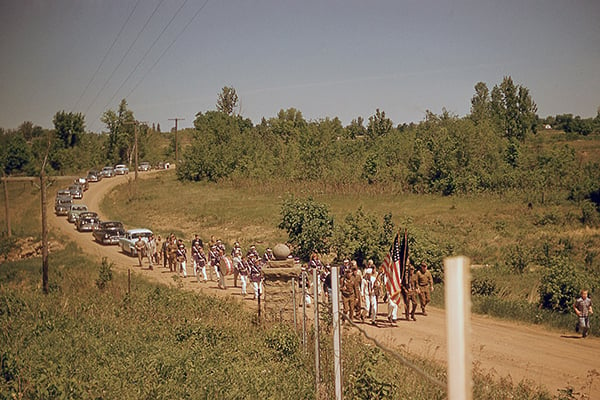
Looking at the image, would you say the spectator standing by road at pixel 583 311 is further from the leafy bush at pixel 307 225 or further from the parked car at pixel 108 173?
the parked car at pixel 108 173

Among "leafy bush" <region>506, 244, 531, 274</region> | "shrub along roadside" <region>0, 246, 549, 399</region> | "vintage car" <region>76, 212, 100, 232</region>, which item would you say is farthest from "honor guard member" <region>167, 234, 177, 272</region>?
"vintage car" <region>76, 212, 100, 232</region>

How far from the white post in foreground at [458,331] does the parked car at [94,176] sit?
77384 millimetres

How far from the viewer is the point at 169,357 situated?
9641 mm

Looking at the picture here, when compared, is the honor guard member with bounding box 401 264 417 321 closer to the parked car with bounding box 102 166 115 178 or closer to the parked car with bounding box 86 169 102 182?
the parked car with bounding box 86 169 102 182

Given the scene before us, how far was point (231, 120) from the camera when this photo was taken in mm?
78438

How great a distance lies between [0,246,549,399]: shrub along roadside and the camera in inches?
324

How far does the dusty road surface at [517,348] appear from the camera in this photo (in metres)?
12.8

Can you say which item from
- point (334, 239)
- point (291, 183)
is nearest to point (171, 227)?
point (291, 183)

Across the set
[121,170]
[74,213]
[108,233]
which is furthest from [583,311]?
[121,170]

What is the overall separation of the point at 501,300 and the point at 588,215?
65.9 feet

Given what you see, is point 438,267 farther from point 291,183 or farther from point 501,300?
point 291,183

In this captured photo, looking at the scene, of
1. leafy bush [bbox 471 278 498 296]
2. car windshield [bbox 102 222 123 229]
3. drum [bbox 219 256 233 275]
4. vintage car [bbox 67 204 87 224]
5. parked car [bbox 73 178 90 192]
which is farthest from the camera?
parked car [bbox 73 178 90 192]

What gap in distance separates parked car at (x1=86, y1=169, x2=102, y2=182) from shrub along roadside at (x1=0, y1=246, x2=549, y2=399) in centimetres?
6261

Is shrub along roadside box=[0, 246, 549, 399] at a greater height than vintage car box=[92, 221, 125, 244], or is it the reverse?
vintage car box=[92, 221, 125, 244]
